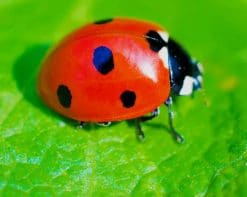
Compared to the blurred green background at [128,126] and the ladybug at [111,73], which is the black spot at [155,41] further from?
the blurred green background at [128,126]

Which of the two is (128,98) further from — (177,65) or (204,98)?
(204,98)

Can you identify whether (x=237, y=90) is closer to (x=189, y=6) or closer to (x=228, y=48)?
(x=228, y=48)

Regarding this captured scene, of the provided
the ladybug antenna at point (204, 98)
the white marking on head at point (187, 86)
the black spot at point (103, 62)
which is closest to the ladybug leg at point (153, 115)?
the white marking on head at point (187, 86)

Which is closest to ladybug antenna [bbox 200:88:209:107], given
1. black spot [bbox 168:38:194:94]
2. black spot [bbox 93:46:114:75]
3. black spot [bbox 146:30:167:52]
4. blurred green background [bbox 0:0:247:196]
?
blurred green background [bbox 0:0:247:196]

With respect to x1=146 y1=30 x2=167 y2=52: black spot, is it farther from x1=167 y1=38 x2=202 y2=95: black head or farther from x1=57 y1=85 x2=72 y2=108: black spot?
x1=57 y1=85 x2=72 y2=108: black spot

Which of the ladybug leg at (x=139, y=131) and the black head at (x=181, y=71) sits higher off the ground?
the black head at (x=181, y=71)

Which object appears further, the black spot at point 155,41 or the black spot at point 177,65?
the black spot at point 177,65
